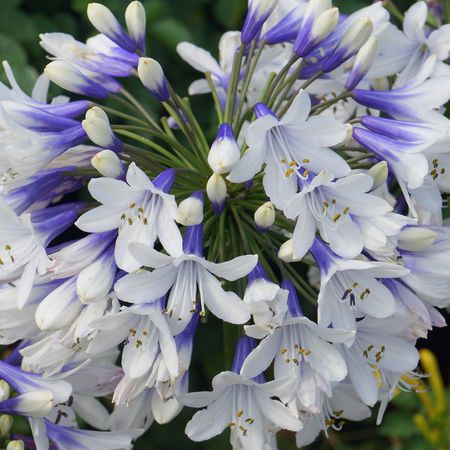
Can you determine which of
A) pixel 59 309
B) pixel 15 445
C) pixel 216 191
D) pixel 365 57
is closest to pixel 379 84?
pixel 365 57

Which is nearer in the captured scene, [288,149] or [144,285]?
[144,285]

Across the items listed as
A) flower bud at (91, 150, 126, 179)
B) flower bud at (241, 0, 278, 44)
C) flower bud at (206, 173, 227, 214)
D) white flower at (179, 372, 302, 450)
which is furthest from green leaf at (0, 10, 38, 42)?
white flower at (179, 372, 302, 450)

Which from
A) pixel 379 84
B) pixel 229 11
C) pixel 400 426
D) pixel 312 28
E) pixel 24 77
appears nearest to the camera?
pixel 312 28

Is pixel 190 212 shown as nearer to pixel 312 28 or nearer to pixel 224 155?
pixel 224 155

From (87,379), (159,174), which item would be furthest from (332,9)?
(87,379)

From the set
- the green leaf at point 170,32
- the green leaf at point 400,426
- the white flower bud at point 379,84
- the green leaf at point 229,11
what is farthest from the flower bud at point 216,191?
the green leaf at point 229,11

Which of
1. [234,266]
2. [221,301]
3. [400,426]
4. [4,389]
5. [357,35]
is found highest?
[357,35]

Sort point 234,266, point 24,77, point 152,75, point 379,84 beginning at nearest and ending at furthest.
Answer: point 234,266 < point 152,75 < point 379,84 < point 24,77
